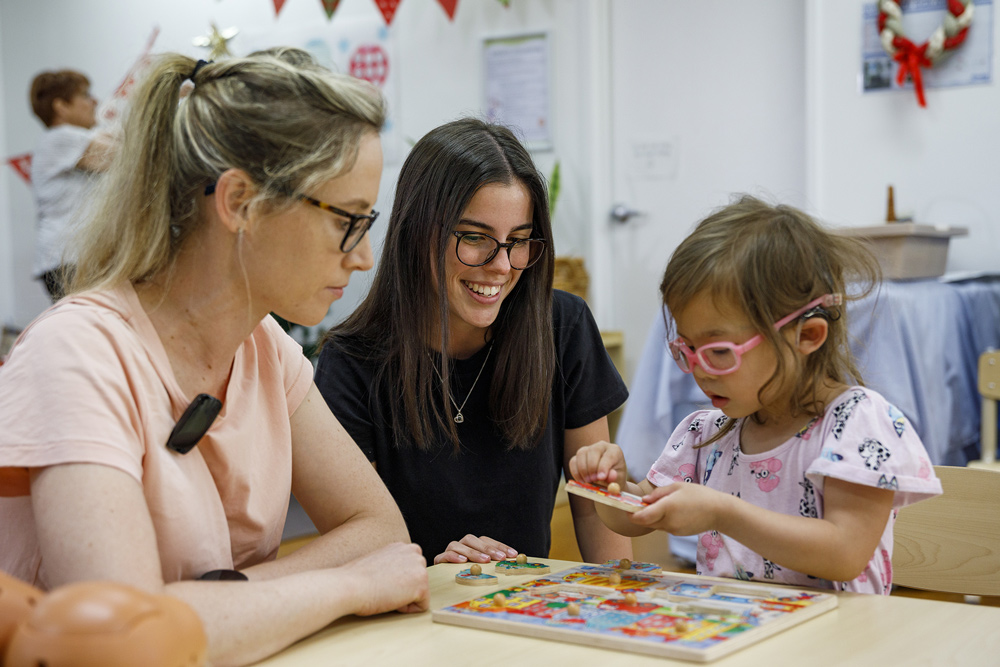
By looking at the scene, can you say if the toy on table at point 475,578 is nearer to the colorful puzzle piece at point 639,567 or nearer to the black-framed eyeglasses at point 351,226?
the colorful puzzle piece at point 639,567

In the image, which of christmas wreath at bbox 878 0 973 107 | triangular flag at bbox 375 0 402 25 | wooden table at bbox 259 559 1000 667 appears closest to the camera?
wooden table at bbox 259 559 1000 667

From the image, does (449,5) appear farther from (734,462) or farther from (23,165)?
(734,462)

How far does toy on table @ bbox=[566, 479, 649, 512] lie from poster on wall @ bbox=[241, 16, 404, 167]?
12.3 feet

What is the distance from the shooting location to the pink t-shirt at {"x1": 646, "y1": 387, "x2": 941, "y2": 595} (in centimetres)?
117

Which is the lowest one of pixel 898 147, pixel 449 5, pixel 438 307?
pixel 438 307

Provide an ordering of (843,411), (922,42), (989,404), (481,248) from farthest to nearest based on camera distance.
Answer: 1. (922,42)
2. (989,404)
3. (481,248)
4. (843,411)

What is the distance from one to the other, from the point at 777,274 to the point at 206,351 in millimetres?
723

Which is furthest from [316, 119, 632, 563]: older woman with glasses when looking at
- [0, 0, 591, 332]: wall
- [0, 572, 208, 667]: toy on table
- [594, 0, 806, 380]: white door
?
[594, 0, 806, 380]: white door

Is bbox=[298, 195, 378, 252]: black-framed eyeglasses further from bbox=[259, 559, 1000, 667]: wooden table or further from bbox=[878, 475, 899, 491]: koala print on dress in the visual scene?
bbox=[878, 475, 899, 491]: koala print on dress

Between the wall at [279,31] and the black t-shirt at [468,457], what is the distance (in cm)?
203

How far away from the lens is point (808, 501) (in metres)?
1.27

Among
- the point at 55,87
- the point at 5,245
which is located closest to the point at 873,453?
the point at 55,87

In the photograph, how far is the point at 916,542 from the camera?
141 centimetres

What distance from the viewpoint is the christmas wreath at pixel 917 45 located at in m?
3.53
